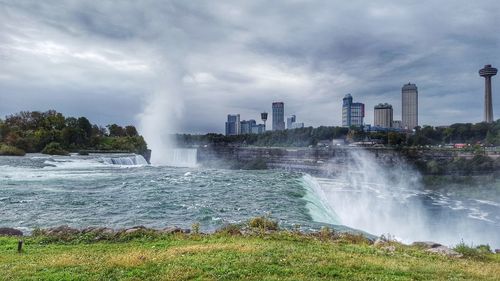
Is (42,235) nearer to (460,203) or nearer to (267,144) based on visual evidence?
(460,203)

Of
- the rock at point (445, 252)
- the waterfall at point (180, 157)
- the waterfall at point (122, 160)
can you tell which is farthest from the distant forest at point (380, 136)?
the rock at point (445, 252)

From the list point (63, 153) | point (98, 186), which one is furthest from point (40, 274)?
point (63, 153)

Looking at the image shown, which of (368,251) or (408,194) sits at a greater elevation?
(368,251)

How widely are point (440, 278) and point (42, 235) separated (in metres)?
11.9

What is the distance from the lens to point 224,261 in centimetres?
872

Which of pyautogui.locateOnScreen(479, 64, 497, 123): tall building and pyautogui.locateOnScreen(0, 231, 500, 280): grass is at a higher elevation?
pyautogui.locateOnScreen(479, 64, 497, 123): tall building

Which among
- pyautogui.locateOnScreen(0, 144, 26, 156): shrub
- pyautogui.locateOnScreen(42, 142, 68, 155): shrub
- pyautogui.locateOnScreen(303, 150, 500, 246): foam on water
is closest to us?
pyautogui.locateOnScreen(303, 150, 500, 246): foam on water

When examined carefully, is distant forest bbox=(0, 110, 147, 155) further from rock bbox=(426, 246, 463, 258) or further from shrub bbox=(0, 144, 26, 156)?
rock bbox=(426, 246, 463, 258)

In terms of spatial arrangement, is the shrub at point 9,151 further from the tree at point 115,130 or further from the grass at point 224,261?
the tree at point 115,130

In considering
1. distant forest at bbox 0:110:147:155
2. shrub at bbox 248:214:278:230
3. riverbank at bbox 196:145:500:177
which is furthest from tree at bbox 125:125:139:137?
shrub at bbox 248:214:278:230

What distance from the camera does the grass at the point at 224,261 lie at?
7863 millimetres

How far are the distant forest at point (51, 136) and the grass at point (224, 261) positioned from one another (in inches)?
2418

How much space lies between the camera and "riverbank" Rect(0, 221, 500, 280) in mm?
7902

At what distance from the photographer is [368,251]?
1052 cm
